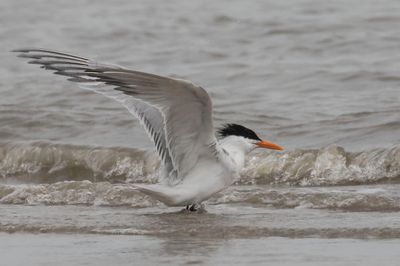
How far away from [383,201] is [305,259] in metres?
1.95

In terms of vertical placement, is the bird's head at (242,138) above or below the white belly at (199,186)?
above

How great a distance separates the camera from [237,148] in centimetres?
858

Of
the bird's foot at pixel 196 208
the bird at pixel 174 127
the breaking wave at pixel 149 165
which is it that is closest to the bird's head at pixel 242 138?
the bird at pixel 174 127

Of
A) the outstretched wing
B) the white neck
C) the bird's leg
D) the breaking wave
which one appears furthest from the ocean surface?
the outstretched wing

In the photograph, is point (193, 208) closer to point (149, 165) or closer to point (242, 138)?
point (242, 138)

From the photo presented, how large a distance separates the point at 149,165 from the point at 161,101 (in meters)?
2.73

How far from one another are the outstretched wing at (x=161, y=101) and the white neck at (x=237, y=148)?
0.70ft

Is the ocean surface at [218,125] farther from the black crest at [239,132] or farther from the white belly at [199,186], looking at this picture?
the black crest at [239,132]

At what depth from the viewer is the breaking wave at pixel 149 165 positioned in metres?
9.74

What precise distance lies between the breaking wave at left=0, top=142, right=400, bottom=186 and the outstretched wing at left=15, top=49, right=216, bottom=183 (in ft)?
5.70

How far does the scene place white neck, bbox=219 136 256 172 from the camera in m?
8.43

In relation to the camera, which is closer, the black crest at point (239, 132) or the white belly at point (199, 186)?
the white belly at point (199, 186)

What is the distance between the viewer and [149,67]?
48.9ft

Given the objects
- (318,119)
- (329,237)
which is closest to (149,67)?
(318,119)
